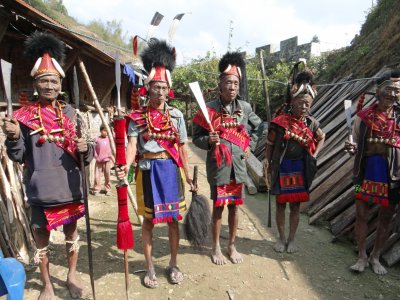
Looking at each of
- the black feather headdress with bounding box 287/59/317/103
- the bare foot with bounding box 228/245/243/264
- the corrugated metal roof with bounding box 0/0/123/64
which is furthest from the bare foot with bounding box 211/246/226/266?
the corrugated metal roof with bounding box 0/0/123/64

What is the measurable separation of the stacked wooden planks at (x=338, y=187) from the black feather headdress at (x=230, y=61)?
1636 millimetres

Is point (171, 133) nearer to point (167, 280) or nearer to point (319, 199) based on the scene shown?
point (167, 280)

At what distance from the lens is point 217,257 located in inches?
145

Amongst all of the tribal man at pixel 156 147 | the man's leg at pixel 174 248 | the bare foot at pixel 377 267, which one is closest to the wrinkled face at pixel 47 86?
the tribal man at pixel 156 147

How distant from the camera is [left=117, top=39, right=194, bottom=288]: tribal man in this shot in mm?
3023

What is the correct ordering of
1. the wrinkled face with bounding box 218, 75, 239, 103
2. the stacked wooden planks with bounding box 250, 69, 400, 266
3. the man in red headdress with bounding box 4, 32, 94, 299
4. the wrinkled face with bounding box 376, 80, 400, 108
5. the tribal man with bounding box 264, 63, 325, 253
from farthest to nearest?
1. the stacked wooden planks with bounding box 250, 69, 400, 266
2. the tribal man with bounding box 264, 63, 325, 253
3. the wrinkled face with bounding box 218, 75, 239, 103
4. the wrinkled face with bounding box 376, 80, 400, 108
5. the man in red headdress with bounding box 4, 32, 94, 299

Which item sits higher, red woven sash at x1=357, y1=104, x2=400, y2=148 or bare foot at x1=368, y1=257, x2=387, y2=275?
red woven sash at x1=357, y1=104, x2=400, y2=148

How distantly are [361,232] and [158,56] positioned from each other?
2.85 meters

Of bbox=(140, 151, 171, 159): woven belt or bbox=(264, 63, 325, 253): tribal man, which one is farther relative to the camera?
bbox=(264, 63, 325, 253): tribal man

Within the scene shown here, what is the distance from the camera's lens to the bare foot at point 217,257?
3.64 meters

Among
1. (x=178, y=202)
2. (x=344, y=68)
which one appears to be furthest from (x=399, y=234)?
(x=344, y=68)

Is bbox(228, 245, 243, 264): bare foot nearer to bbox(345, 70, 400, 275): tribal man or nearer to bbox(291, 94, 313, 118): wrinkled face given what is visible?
bbox(345, 70, 400, 275): tribal man

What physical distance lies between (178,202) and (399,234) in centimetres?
260

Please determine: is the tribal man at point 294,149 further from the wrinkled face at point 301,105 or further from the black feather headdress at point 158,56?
the black feather headdress at point 158,56
